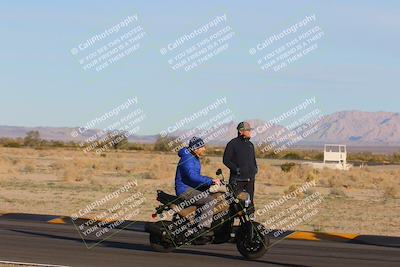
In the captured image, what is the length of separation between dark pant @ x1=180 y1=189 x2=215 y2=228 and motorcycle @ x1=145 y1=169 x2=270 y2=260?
2.3 inches

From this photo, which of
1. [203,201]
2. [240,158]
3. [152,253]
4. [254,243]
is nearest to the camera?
[254,243]

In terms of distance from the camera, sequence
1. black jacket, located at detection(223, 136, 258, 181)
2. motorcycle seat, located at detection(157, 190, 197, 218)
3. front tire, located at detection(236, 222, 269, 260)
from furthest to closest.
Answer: black jacket, located at detection(223, 136, 258, 181), motorcycle seat, located at detection(157, 190, 197, 218), front tire, located at detection(236, 222, 269, 260)

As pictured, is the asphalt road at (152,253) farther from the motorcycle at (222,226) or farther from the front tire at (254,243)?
the motorcycle at (222,226)

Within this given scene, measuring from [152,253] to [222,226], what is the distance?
135 cm

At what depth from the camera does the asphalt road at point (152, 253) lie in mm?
12797

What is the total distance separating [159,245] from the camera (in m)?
13.9

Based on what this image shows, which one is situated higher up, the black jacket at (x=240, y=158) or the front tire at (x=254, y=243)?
the black jacket at (x=240, y=158)

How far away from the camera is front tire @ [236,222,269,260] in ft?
42.8

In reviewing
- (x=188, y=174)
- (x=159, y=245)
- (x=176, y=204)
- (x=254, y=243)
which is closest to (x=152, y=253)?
(x=159, y=245)

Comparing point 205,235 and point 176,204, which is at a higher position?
point 176,204

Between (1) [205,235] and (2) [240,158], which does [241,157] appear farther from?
(1) [205,235]

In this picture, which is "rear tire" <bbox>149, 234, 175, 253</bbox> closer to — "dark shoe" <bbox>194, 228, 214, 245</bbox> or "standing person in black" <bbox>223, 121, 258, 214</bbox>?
"dark shoe" <bbox>194, 228, 214, 245</bbox>

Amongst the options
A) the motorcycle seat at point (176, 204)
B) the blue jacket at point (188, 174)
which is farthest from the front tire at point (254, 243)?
the blue jacket at point (188, 174)

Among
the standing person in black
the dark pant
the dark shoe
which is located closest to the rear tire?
the dark shoe
